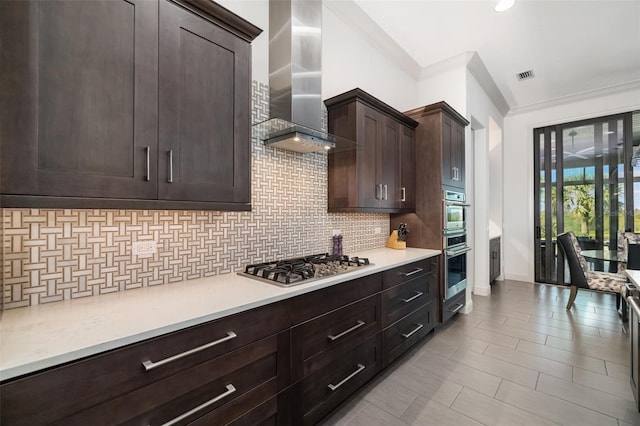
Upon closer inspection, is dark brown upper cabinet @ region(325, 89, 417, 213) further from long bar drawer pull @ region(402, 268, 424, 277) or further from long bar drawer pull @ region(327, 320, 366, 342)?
long bar drawer pull @ region(327, 320, 366, 342)

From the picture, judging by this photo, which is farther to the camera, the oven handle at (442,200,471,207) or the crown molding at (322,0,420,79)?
the oven handle at (442,200,471,207)

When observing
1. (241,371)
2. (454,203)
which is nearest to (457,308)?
(454,203)

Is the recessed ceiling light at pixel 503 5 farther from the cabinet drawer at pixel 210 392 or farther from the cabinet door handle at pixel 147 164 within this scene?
the cabinet drawer at pixel 210 392

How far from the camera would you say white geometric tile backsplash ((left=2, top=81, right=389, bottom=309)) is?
1217mm

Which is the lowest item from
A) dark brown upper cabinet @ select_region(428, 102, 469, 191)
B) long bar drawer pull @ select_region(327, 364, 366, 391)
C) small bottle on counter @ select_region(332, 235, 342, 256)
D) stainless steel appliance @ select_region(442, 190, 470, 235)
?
long bar drawer pull @ select_region(327, 364, 366, 391)

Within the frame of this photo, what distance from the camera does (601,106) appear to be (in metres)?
4.78

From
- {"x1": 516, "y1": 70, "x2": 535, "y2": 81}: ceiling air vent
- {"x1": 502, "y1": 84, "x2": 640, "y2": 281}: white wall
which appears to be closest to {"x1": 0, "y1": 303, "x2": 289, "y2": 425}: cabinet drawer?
{"x1": 516, "y1": 70, "x2": 535, "y2": 81}: ceiling air vent

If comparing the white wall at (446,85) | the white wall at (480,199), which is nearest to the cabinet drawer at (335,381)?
the white wall at (480,199)

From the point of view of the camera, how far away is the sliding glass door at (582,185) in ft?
15.2

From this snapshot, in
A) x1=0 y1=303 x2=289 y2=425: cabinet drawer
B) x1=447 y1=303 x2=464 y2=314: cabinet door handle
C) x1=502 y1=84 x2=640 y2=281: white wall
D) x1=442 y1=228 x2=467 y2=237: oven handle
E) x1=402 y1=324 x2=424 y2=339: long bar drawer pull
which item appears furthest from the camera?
x1=502 y1=84 x2=640 y2=281: white wall

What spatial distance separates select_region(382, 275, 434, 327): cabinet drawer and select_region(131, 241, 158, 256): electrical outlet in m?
1.62

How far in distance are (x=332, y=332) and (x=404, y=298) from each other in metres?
0.97

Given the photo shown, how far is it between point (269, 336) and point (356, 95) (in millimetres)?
2098

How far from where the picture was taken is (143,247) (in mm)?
1538
